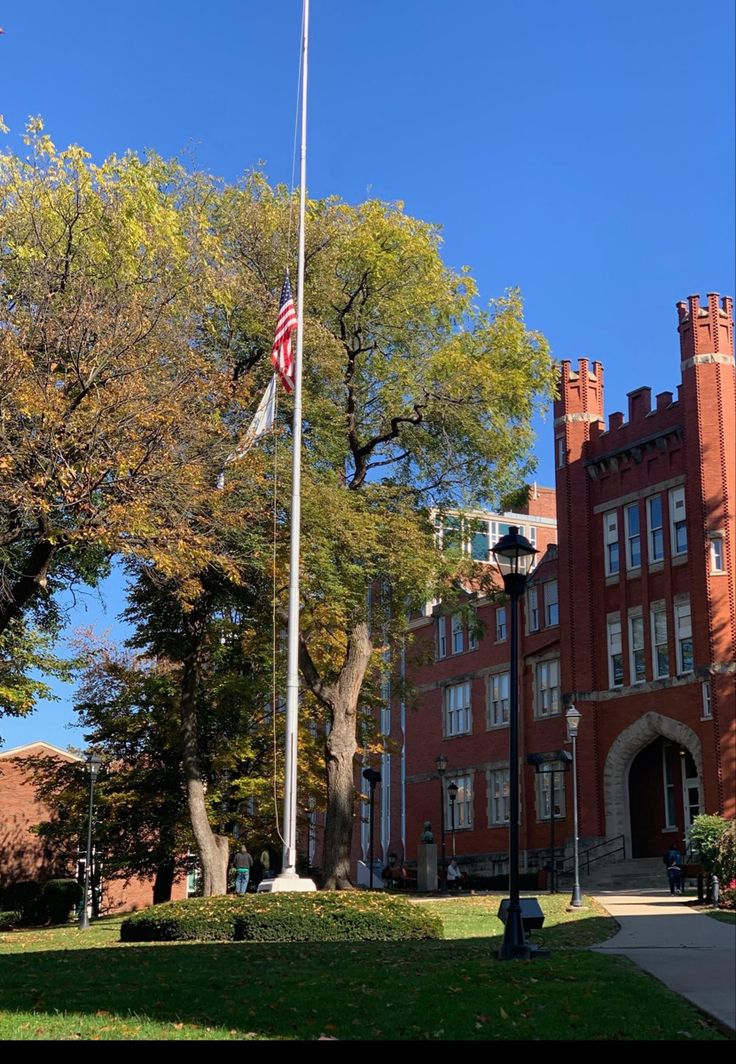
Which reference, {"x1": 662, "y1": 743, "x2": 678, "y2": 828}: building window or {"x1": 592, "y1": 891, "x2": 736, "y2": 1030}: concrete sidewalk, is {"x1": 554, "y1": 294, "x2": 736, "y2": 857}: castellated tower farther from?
{"x1": 592, "y1": 891, "x2": 736, "y2": 1030}: concrete sidewalk

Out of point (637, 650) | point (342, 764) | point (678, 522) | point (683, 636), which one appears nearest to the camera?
point (342, 764)

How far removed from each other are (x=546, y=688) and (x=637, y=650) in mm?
5931

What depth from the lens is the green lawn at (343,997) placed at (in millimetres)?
8961

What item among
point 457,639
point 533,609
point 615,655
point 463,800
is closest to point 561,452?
point 533,609

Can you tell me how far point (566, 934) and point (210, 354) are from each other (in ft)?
55.7

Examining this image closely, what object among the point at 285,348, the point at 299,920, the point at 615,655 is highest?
the point at 285,348

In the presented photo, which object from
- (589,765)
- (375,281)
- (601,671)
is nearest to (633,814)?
(589,765)

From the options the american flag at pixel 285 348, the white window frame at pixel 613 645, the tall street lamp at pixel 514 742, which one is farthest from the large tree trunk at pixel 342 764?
the tall street lamp at pixel 514 742

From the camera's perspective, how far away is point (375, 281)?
33.7 metres

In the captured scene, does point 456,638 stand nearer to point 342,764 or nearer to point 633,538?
point 633,538

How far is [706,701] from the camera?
133 ft

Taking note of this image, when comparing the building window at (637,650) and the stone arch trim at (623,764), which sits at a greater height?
the building window at (637,650)

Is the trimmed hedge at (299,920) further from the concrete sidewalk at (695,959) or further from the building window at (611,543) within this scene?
the building window at (611,543)

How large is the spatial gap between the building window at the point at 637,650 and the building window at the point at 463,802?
12.2 metres
